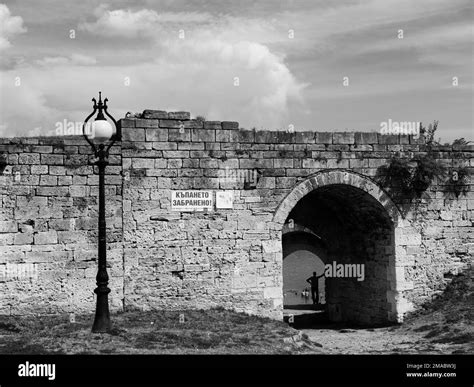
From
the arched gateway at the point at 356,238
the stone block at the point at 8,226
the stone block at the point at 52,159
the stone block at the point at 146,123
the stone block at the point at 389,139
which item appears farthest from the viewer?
the stone block at the point at 389,139

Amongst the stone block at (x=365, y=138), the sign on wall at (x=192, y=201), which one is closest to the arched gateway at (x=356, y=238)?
the stone block at (x=365, y=138)

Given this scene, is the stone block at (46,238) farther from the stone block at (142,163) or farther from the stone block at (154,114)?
the stone block at (154,114)

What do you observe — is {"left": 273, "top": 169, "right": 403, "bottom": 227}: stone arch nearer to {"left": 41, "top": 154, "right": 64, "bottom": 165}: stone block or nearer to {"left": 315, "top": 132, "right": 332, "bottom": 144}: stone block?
{"left": 315, "top": 132, "right": 332, "bottom": 144}: stone block

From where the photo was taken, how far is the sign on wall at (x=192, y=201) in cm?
1379

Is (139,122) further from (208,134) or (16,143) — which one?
(16,143)

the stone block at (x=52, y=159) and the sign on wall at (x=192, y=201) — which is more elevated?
the stone block at (x=52, y=159)

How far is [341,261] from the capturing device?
18.0 meters

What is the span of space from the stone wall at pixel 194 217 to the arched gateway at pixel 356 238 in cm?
5

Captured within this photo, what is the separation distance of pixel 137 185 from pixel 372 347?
587 centimetres

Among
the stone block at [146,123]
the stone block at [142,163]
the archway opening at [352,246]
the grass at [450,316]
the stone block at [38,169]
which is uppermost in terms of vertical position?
the stone block at [146,123]

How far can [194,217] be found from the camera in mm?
13867

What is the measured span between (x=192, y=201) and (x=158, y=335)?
349 cm

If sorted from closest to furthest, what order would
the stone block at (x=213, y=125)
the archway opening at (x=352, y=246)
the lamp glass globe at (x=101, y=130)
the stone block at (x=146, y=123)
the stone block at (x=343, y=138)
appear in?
the lamp glass globe at (x=101, y=130), the stone block at (x=146, y=123), the stone block at (x=213, y=125), the stone block at (x=343, y=138), the archway opening at (x=352, y=246)

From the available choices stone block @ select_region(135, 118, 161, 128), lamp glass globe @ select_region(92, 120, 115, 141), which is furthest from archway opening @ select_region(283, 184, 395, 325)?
lamp glass globe @ select_region(92, 120, 115, 141)
